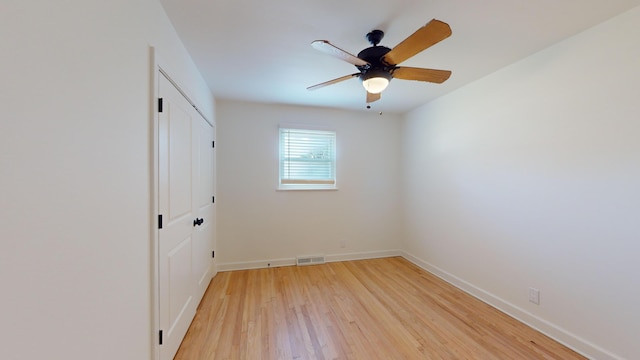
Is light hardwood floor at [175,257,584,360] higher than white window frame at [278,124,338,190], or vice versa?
white window frame at [278,124,338,190]

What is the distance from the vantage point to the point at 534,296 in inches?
86.5

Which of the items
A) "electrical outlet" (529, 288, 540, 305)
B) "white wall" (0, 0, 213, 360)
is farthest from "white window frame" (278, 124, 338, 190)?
"electrical outlet" (529, 288, 540, 305)

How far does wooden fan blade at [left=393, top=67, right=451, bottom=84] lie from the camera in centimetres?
185

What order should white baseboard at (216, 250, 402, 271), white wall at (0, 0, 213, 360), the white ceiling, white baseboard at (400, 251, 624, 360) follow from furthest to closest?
white baseboard at (216, 250, 402, 271) → white baseboard at (400, 251, 624, 360) → the white ceiling → white wall at (0, 0, 213, 360)

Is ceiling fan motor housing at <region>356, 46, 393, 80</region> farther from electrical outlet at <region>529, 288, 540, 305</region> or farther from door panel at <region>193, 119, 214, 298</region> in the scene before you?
electrical outlet at <region>529, 288, 540, 305</region>

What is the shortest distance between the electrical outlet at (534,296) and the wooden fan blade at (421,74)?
6.77 feet

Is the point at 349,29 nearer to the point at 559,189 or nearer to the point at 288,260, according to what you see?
the point at 559,189

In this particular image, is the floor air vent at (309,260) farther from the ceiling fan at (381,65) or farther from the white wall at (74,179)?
the ceiling fan at (381,65)

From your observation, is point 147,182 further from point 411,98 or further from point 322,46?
point 411,98

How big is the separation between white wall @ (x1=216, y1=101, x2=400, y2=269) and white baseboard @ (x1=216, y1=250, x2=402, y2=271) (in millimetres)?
18

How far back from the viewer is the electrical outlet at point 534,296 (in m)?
2.17

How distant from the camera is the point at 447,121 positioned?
3240 millimetres

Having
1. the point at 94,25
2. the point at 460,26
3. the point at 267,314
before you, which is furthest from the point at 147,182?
the point at 460,26

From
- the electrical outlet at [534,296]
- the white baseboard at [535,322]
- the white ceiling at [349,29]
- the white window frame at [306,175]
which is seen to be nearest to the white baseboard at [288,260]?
the white baseboard at [535,322]
